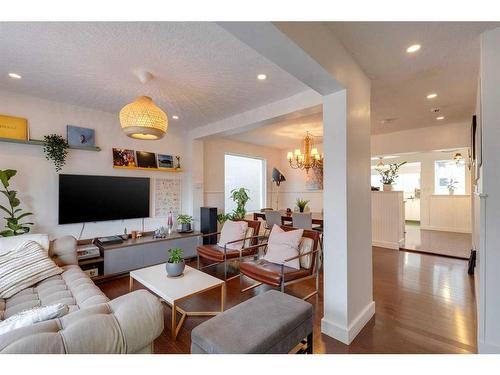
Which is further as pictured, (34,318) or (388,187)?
(388,187)

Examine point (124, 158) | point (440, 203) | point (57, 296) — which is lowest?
point (57, 296)

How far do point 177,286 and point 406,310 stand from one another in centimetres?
238

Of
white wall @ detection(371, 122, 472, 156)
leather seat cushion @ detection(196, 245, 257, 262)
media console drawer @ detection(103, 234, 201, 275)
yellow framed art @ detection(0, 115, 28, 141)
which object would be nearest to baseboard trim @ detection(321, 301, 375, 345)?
leather seat cushion @ detection(196, 245, 257, 262)

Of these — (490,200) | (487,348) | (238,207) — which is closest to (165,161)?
(238,207)

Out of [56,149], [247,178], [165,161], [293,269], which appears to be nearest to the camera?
[293,269]

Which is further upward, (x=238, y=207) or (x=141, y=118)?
(x=141, y=118)

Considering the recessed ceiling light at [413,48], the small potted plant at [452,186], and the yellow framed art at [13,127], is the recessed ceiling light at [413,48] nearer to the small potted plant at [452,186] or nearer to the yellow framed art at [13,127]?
the yellow framed art at [13,127]

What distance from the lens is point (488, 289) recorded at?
1.66m

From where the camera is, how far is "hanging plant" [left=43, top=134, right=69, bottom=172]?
3.12m

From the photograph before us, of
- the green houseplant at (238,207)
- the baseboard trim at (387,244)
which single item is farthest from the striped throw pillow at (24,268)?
the baseboard trim at (387,244)

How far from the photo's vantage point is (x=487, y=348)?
5.41 ft

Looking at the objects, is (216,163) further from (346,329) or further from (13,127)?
(346,329)

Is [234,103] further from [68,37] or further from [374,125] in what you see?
[374,125]
